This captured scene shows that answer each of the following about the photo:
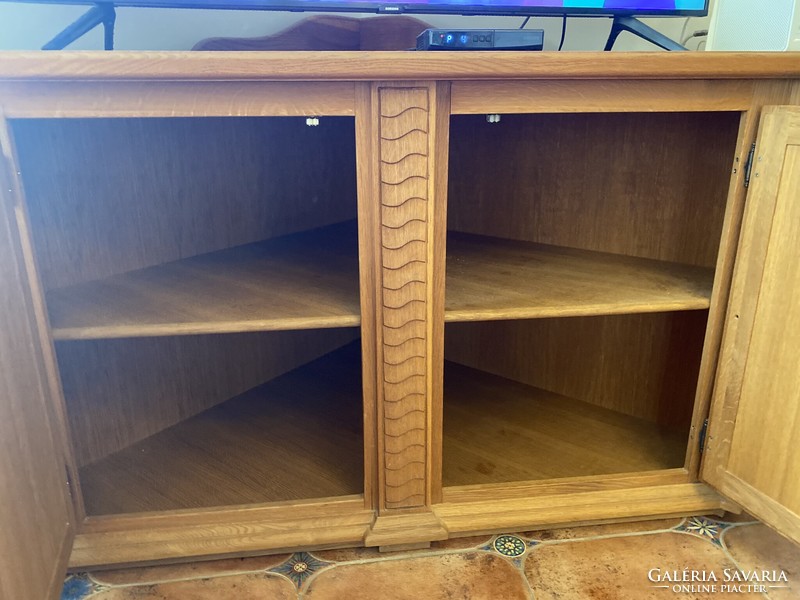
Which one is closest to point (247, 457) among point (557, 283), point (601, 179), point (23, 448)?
point (23, 448)

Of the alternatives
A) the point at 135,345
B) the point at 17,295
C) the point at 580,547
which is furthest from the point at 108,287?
the point at 580,547

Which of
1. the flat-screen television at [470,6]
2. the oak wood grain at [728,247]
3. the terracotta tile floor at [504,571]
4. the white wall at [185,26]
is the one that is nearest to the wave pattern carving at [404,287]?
the terracotta tile floor at [504,571]

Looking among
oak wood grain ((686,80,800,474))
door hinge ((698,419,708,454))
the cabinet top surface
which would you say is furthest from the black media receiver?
door hinge ((698,419,708,454))

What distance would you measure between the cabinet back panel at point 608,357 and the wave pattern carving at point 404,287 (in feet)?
1.71

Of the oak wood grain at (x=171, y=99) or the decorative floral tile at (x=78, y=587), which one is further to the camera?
the decorative floral tile at (x=78, y=587)

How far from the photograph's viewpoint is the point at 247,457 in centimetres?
114

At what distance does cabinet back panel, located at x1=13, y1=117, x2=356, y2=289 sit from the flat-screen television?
222 millimetres

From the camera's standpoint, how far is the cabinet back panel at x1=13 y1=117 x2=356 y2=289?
1.02m

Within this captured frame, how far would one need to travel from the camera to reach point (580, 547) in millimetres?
1000

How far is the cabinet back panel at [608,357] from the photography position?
1.24 metres

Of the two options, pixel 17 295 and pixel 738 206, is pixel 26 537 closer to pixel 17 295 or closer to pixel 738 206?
pixel 17 295

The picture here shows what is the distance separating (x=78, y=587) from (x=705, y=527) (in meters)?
0.95

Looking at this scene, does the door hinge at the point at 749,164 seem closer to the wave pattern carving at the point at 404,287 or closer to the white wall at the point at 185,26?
the wave pattern carving at the point at 404,287

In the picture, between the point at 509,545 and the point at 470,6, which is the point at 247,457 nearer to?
the point at 509,545
